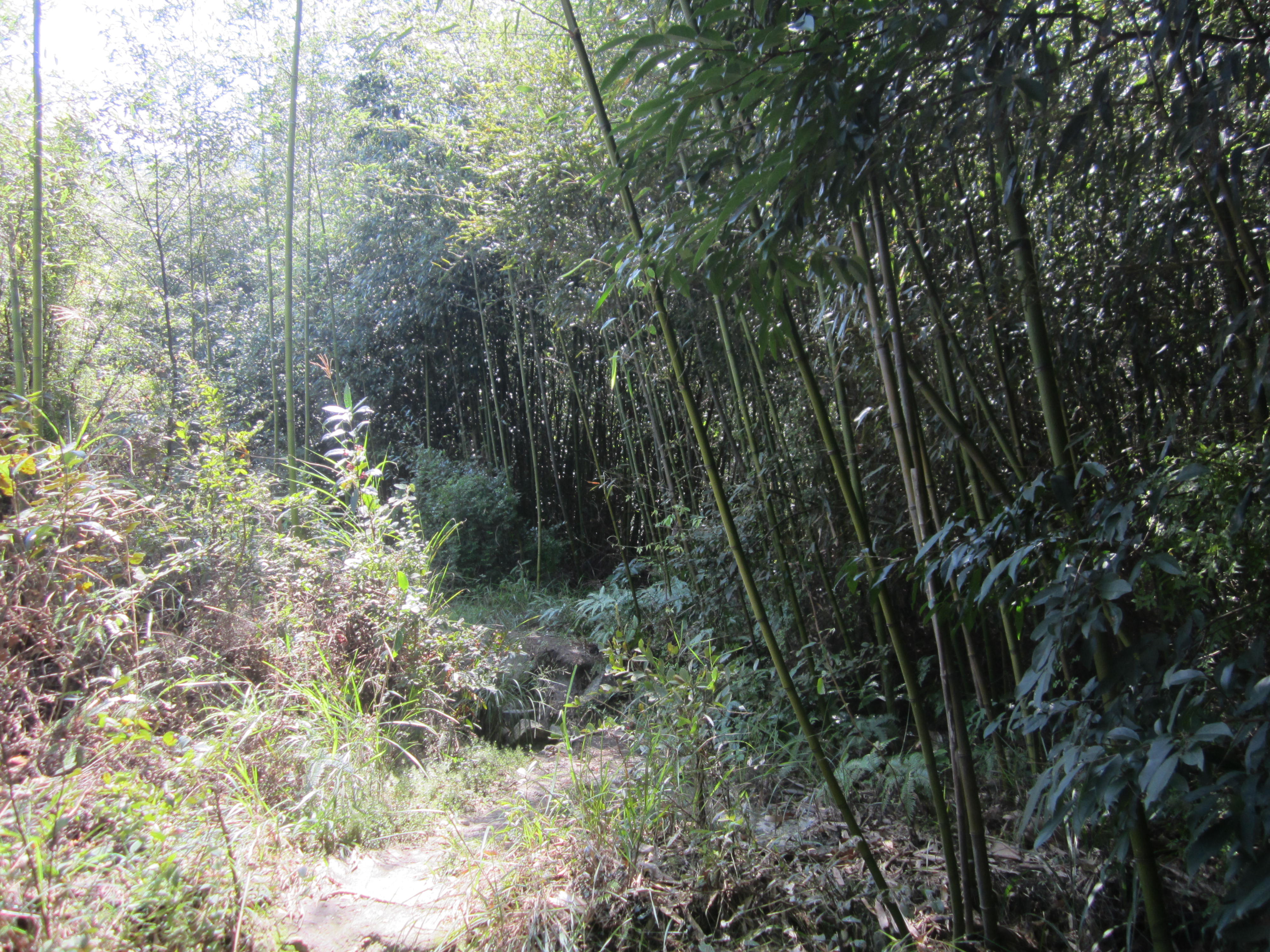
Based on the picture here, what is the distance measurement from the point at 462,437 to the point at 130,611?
4.50 m

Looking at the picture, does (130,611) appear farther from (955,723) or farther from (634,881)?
(955,723)

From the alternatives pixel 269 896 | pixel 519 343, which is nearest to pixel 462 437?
pixel 519 343

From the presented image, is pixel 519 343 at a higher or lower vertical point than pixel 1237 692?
higher

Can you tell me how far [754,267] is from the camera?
1109mm

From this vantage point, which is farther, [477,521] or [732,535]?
[477,521]

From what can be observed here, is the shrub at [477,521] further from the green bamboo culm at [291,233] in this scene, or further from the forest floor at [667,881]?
the forest floor at [667,881]

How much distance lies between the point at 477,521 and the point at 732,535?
4.12 meters

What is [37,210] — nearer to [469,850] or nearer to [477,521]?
[477,521]

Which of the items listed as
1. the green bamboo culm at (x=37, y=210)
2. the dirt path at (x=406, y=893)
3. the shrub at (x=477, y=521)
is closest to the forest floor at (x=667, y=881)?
the dirt path at (x=406, y=893)

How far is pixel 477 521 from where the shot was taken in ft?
16.9

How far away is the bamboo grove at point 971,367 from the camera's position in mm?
879

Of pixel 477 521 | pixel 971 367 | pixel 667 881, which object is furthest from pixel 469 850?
pixel 477 521

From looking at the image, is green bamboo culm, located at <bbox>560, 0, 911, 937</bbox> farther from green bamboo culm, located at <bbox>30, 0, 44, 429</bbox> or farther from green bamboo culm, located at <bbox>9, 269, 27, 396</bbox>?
green bamboo culm, located at <bbox>9, 269, 27, 396</bbox>

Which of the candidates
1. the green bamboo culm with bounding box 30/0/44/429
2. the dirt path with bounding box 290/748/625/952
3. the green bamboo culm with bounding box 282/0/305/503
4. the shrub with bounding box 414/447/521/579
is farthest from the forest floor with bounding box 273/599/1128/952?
the shrub with bounding box 414/447/521/579
